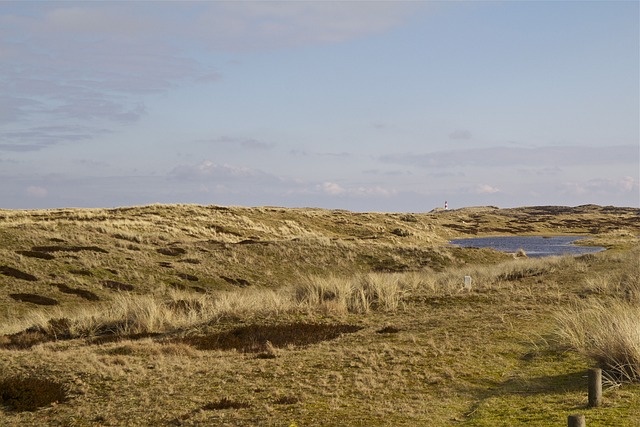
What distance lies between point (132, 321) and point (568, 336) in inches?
513

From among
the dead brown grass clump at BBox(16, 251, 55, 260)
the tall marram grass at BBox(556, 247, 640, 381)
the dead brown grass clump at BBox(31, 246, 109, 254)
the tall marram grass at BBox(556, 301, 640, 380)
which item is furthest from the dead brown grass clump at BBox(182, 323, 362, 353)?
the dead brown grass clump at BBox(31, 246, 109, 254)

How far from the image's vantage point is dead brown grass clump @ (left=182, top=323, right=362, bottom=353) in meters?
16.7

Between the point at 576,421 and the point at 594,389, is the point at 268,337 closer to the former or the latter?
the point at 594,389

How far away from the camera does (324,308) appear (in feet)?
72.3

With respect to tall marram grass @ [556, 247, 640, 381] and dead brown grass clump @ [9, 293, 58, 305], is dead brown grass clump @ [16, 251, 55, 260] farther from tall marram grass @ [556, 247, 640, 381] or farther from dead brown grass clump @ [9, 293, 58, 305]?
tall marram grass @ [556, 247, 640, 381]

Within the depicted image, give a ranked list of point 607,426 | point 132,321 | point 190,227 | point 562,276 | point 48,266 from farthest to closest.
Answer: point 190,227, point 48,266, point 562,276, point 132,321, point 607,426

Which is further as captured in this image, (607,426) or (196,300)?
(196,300)

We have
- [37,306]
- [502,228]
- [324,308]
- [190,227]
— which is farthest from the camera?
[502,228]

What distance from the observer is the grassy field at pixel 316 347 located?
35.1ft

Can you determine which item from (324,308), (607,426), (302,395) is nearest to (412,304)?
(324,308)

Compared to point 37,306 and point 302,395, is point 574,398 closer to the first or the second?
point 302,395

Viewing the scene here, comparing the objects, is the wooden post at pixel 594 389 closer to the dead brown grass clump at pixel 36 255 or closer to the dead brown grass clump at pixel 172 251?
the dead brown grass clump at pixel 36 255

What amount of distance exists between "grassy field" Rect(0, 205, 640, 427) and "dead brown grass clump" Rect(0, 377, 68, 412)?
0.12 feet

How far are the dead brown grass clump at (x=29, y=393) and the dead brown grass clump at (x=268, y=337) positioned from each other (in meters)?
4.75
